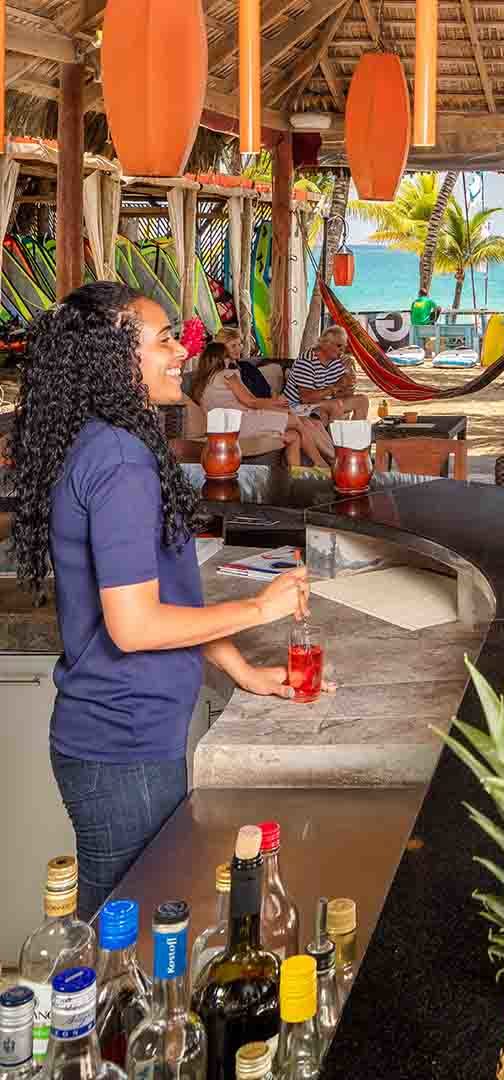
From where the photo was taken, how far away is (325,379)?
7.84 metres

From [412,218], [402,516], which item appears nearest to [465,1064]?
[402,516]

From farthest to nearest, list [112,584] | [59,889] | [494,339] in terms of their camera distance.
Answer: [494,339] → [112,584] → [59,889]

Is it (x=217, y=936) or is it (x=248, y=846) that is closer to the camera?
(x=248, y=846)

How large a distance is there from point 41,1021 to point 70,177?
595 centimetres

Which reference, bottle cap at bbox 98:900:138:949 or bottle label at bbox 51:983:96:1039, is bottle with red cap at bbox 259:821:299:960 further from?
bottle label at bbox 51:983:96:1039

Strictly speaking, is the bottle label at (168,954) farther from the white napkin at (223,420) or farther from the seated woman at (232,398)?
the seated woman at (232,398)

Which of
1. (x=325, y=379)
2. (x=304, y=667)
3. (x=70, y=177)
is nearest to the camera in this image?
(x=304, y=667)

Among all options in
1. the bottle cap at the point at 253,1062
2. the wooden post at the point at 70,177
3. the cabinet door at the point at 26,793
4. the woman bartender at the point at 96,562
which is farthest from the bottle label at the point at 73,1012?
the wooden post at the point at 70,177

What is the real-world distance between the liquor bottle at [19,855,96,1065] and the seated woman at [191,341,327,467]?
524 cm

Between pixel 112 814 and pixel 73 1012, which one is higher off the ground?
pixel 73 1012

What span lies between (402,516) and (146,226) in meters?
14.9

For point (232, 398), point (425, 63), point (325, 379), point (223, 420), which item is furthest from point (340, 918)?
point (325, 379)

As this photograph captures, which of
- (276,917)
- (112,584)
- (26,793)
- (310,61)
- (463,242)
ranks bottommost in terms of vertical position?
(26,793)

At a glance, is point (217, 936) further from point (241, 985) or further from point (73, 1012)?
point (73, 1012)
